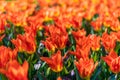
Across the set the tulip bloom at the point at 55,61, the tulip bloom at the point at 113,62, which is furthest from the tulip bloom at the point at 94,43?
the tulip bloom at the point at 55,61

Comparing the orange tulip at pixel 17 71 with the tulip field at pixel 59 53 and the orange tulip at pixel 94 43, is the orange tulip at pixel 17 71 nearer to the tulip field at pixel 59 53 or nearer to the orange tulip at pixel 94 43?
the tulip field at pixel 59 53

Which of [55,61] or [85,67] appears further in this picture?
[55,61]

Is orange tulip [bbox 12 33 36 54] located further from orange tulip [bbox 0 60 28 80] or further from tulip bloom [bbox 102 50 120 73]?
orange tulip [bbox 0 60 28 80]

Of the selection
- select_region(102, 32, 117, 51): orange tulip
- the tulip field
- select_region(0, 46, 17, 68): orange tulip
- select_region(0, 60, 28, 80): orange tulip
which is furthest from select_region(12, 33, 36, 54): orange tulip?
select_region(0, 60, 28, 80): orange tulip

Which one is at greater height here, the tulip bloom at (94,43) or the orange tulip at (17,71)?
the orange tulip at (17,71)

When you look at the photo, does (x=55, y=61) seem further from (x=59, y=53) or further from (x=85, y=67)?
(x=85, y=67)

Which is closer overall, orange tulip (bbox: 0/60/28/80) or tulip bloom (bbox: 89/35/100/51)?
orange tulip (bbox: 0/60/28/80)

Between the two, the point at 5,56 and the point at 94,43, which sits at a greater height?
the point at 5,56

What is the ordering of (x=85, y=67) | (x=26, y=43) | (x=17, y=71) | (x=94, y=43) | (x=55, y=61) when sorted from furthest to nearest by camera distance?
(x=94, y=43) < (x=26, y=43) < (x=55, y=61) < (x=85, y=67) < (x=17, y=71)

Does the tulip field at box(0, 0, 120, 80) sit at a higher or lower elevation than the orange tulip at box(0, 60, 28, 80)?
lower

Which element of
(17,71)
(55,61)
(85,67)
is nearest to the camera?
(17,71)

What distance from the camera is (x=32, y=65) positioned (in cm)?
328

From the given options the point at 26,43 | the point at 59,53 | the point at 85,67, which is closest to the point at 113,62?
the point at 85,67

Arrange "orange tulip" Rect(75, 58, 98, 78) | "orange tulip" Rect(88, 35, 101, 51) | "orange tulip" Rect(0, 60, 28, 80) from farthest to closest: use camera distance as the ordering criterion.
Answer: "orange tulip" Rect(88, 35, 101, 51), "orange tulip" Rect(75, 58, 98, 78), "orange tulip" Rect(0, 60, 28, 80)
